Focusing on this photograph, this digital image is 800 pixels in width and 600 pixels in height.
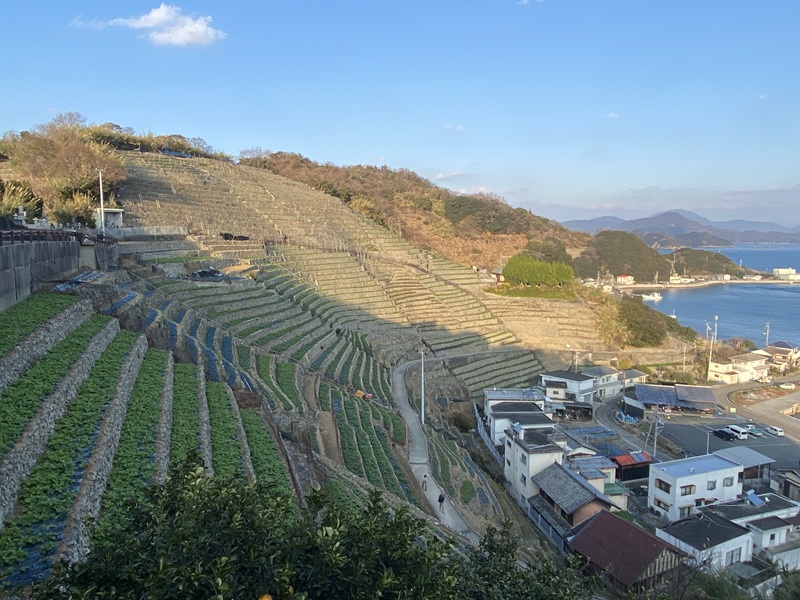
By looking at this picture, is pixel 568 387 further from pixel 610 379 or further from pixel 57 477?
pixel 57 477

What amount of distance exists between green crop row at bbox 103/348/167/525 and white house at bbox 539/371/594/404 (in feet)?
75.1

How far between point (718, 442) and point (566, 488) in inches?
508

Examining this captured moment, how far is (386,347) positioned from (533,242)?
38474 millimetres

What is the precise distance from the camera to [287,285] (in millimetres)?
24062

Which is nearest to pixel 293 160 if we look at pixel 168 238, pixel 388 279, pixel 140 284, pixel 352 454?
pixel 388 279

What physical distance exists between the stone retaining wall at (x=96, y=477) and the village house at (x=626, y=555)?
938cm

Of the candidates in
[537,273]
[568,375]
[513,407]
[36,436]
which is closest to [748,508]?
[513,407]

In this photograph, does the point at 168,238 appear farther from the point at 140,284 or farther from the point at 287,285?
the point at 140,284

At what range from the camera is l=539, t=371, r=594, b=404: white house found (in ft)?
91.1

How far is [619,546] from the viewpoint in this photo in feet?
41.0

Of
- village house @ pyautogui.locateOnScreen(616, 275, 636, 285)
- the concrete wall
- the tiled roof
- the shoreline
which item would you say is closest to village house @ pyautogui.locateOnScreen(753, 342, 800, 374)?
the tiled roof

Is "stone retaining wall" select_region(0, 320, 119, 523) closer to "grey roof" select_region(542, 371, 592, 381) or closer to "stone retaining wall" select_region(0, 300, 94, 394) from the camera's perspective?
"stone retaining wall" select_region(0, 300, 94, 394)

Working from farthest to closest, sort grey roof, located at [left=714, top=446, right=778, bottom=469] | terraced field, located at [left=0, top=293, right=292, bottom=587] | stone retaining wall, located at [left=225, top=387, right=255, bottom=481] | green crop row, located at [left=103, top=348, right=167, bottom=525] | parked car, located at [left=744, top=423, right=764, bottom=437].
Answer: parked car, located at [left=744, top=423, right=764, bottom=437]
grey roof, located at [left=714, top=446, right=778, bottom=469]
stone retaining wall, located at [left=225, top=387, right=255, bottom=481]
green crop row, located at [left=103, top=348, right=167, bottom=525]
terraced field, located at [left=0, top=293, right=292, bottom=587]

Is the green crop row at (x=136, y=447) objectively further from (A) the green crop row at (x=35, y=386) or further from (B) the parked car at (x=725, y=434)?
(B) the parked car at (x=725, y=434)
